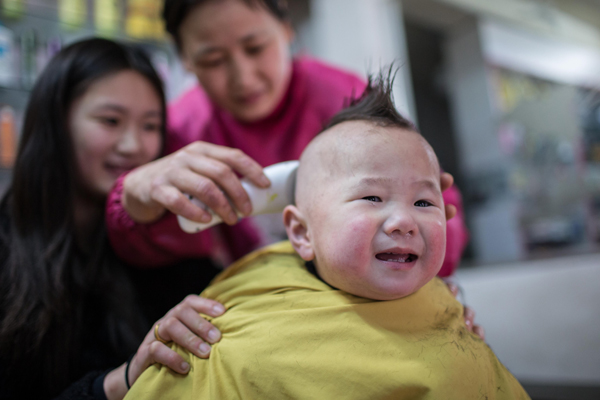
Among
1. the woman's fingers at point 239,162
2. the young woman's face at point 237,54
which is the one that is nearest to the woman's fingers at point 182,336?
the woman's fingers at point 239,162

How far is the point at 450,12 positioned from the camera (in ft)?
9.15

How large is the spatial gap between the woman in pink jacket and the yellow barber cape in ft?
0.67

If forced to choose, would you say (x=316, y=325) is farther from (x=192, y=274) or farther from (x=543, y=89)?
(x=543, y=89)

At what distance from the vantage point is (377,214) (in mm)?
582

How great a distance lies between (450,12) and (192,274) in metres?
2.70

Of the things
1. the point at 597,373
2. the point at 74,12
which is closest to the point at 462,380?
the point at 597,373

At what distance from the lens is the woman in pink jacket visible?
0.73m

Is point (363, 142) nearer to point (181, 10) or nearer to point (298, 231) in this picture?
point (298, 231)

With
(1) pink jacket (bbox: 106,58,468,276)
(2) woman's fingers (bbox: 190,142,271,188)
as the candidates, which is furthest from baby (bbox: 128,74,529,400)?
(1) pink jacket (bbox: 106,58,468,276)

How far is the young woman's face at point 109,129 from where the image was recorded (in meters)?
1.00

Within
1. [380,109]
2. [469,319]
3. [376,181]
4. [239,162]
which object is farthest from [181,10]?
[469,319]

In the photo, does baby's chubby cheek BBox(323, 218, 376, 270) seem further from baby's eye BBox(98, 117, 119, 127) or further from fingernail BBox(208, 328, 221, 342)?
baby's eye BBox(98, 117, 119, 127)

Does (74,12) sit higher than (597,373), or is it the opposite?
(74,12)

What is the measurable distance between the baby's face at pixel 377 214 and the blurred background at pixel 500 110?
56 cm
